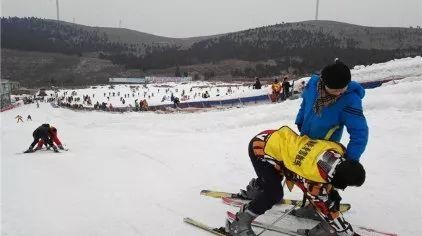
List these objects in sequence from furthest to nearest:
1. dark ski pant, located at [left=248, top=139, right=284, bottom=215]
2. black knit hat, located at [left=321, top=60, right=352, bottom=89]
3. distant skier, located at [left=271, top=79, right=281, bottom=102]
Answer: distant skier, located at [left=271, top=79, right=281, bottom=102]
dark ski pant, located at [left=248, top=139, right=284, bottom=215]
black knit hat, located at [left=321, top=60, right=352, bottom=89]

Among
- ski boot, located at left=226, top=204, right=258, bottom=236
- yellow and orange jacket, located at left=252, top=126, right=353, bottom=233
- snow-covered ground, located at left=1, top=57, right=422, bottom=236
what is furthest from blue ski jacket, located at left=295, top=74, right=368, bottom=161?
snow-covered ground, located at left=1, top=57, right=422, bottom=236

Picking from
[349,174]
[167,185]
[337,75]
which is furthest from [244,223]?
[167,185]

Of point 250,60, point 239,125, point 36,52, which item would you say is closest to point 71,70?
point 36,52

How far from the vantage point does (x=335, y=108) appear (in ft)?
12.1

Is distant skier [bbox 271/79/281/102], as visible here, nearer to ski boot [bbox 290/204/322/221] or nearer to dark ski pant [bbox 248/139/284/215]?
ski boot [bbox 290/204/322/221]

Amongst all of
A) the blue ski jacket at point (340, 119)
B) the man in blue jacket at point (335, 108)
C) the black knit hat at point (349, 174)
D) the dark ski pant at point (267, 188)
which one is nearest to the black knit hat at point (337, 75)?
the man in blue jacket at point (335, 108)

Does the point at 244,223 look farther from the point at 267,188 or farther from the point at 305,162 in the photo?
the point at 305,162

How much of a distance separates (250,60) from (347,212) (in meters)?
159

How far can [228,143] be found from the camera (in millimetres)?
11375

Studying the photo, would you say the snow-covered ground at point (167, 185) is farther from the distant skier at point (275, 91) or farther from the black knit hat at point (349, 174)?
the distant skier at point (275, 91)

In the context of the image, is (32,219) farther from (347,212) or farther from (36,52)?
(36,52)

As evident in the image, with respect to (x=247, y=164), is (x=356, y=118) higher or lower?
higher

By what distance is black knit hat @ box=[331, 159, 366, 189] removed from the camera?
333 centimetres

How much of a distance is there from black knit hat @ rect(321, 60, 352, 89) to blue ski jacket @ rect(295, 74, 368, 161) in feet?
0.51
